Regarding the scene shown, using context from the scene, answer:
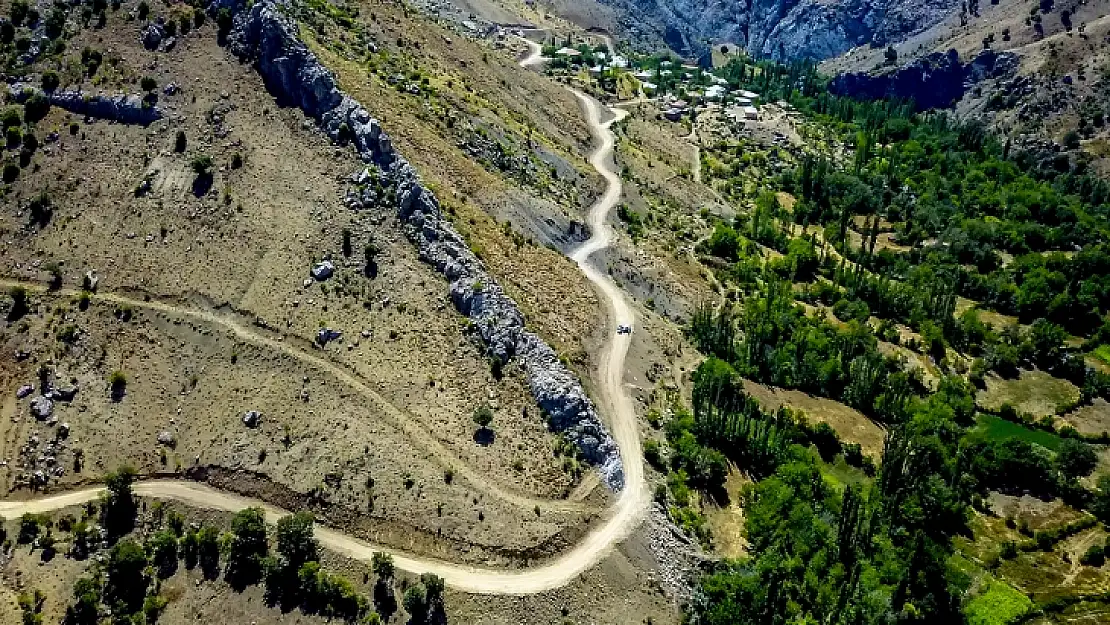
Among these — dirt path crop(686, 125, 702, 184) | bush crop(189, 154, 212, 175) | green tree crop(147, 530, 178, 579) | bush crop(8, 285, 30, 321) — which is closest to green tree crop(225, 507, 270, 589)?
green tree crop(147, 530, 178, 579)

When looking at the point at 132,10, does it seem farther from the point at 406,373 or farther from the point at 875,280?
the point at 875,280

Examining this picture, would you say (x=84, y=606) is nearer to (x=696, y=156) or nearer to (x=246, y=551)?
(x=246, y=551)

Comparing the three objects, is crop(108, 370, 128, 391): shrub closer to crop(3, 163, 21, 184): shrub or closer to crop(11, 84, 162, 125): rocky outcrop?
crop(3, 163, 21, 184): shrub

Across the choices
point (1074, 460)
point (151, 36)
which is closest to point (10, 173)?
point (151, 36)

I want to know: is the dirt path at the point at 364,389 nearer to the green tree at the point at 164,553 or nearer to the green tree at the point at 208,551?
the green tree at the point at 208,551

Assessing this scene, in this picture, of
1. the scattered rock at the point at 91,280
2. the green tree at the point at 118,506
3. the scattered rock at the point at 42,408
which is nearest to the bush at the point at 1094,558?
the green tree at the point at 118,506

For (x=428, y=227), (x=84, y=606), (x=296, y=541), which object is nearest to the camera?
(x=84, y=606)

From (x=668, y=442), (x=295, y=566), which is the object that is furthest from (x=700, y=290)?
(x=295, y=566)
